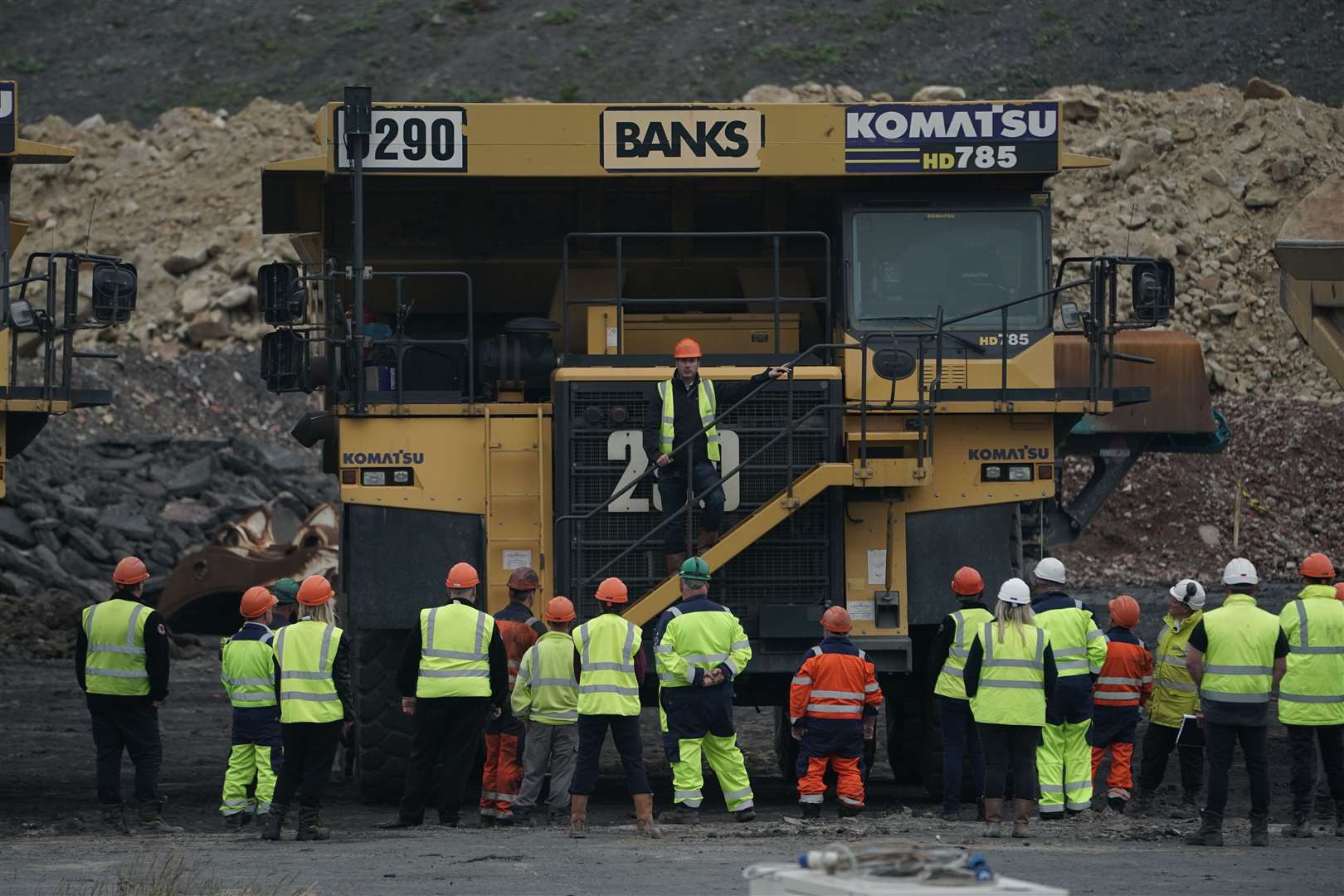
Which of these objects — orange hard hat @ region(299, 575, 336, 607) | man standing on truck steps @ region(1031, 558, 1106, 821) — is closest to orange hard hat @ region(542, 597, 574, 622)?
orange hard hat @ region(299, 575, 336, 607)

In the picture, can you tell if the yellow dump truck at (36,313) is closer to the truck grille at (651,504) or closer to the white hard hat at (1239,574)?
the truck grille at (651,504)

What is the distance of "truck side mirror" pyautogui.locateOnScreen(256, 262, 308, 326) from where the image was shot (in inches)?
538

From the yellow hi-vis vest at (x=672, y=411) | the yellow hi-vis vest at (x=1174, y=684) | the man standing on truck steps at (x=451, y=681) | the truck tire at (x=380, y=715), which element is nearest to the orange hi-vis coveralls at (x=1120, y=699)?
the yellow hi-vis vest at (x=1174, y=684)

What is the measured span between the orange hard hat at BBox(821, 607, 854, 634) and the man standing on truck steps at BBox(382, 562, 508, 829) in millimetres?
1958

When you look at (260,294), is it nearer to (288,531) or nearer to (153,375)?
(288,531)

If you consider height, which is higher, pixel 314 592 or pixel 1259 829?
pixel 314 592

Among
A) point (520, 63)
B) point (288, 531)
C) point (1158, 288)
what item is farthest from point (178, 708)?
point (520, 63)

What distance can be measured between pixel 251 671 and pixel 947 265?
5223mm

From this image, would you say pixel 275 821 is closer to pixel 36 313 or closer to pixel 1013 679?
pixel 36 313

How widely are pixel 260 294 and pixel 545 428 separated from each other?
2079 millimetres

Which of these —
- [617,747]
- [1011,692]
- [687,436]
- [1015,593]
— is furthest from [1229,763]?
[687,436]

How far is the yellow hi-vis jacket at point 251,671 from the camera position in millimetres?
12883

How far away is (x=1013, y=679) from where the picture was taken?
12195 millimetres

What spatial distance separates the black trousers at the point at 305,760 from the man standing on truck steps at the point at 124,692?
104cm
